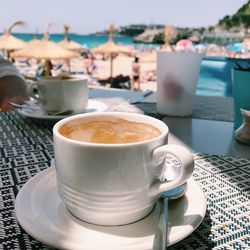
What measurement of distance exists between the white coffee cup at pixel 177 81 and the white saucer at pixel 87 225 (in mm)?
439

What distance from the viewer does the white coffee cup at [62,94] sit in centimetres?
63

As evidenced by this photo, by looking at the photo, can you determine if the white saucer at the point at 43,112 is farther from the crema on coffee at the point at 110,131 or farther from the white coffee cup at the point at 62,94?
the crema on coffee at the point at 110,131

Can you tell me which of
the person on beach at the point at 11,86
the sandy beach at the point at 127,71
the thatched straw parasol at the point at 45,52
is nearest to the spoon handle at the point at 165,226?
the person on beach at the point at 11,86

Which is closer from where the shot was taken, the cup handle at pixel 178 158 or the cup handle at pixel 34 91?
the cup handle at pixel 178 158

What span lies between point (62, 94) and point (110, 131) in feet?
1.18

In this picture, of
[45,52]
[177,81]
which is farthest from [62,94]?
[45,52]

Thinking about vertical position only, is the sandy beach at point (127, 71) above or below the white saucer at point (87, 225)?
below

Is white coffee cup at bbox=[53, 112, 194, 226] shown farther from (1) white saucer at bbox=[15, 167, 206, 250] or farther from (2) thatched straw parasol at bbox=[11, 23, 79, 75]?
(2) thatched straw parasol at bbox=[11, 23, 79, 75]

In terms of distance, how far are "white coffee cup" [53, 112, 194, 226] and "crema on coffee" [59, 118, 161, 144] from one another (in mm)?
21

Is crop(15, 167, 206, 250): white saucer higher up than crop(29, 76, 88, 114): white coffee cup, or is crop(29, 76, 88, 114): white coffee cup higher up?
crop(29, 76, 88, 114): white coffee cup

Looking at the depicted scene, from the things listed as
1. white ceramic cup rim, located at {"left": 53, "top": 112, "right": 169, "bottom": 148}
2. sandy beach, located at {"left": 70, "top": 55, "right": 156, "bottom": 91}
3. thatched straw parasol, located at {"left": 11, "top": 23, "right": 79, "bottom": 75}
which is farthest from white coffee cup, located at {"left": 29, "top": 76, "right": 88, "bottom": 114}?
sandy beach, located at {"left": 70, "top": 55, "right": 156, "bottom": 91}

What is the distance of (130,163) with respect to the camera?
0.26 meters

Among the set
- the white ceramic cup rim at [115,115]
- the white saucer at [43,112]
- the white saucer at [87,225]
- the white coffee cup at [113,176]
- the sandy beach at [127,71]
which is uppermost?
the white ceramic cup rim at [115,115]

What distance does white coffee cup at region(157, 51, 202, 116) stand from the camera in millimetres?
717
